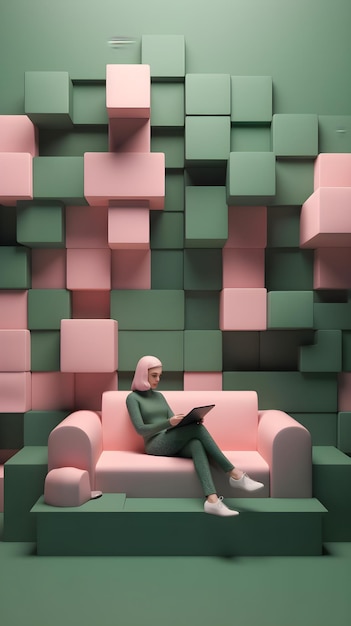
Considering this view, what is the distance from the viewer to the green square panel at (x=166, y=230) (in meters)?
4.27

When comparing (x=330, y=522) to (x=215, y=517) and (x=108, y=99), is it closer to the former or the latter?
(x=215, y=517)

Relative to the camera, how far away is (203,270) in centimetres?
427

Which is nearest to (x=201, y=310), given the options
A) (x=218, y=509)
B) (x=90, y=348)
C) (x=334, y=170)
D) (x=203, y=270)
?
(x=203, y=270)

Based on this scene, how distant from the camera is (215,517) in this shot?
321 cm

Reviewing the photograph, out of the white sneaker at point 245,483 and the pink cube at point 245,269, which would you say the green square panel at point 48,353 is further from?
the white sneaker at point 245,483

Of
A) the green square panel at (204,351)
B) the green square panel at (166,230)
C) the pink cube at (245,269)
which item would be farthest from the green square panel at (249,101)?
the green square panel at (204,351)

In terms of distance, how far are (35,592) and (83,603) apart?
26 centimetres

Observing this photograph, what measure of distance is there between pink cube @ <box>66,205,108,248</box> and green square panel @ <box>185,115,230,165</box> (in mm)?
754

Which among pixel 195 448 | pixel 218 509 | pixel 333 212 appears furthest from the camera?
pixel 333 212

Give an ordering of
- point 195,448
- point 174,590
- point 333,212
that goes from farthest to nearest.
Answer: point 333,212 → point 195,448 → point 174,590

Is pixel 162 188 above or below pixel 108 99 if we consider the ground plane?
below

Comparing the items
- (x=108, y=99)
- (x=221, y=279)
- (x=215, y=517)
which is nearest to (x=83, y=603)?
(x=215, y=517)

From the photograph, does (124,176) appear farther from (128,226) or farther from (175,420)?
(175,420)

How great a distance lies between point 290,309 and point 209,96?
62.0 inches
